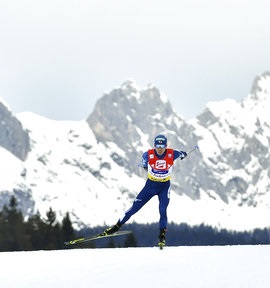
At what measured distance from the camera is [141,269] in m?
9.13

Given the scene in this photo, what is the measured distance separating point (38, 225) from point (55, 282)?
58.6 m

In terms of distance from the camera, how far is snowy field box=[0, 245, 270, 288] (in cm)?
794

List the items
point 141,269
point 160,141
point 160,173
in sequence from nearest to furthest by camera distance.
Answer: point 141,269 < point 160,141 < point 160,173

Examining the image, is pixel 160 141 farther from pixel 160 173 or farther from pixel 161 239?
pixel 161 239

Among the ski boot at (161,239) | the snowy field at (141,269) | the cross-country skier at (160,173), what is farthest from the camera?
the cross-country skier at (160,173)

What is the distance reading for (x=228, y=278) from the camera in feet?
27.4

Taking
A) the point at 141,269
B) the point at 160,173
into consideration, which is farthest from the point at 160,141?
the point at 141,269

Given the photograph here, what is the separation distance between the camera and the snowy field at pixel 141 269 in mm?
7938

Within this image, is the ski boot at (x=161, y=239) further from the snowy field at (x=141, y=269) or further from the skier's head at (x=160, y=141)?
the skier's head at (x=160, y=141)

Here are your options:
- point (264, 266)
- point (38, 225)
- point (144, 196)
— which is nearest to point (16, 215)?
Answer: point (38, 225)

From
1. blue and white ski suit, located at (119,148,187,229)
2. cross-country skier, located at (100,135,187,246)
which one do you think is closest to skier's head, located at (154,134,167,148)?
cross-country skier, located at (100,135,187,246)

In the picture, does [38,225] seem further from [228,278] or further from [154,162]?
[228,278]

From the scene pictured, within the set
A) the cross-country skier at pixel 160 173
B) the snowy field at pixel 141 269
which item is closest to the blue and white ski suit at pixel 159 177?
the cross-country skier at pixel 160 173

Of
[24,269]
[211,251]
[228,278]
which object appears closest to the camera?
[228,278]
